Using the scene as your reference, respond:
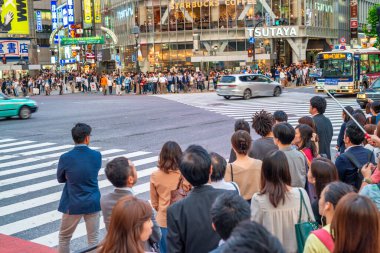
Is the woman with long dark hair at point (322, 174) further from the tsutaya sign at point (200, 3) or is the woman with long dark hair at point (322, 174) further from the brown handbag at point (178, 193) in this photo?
the tsutaya sign at point (200, 3)

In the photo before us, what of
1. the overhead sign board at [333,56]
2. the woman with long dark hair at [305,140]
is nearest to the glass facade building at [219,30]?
the overhead sign board at [333,56]

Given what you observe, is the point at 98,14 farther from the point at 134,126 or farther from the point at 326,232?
the point at 326,232

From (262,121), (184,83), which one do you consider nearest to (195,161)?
(262,121)

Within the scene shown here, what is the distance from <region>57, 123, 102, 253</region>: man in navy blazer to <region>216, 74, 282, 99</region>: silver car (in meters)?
27.2

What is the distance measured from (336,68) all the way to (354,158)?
28185mm

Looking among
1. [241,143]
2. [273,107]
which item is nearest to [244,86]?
[273,107]

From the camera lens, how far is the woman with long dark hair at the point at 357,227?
9.68 ft

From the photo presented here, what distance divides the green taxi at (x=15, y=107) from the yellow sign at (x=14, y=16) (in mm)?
33924

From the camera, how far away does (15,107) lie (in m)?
24.2

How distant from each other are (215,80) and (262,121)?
123ft

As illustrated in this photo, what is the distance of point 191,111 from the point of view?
26375 millimetres

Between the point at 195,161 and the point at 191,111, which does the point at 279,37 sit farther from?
the point at 195,161

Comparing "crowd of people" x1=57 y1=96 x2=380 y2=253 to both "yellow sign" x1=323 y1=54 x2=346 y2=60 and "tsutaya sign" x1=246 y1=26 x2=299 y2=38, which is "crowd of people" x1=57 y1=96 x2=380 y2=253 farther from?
"tsutaya sign" x1=246 y1=26 x2=299 y2=38

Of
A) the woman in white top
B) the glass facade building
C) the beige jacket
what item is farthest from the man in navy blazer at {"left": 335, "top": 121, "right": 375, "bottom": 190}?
the glass facade building
